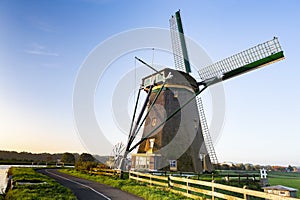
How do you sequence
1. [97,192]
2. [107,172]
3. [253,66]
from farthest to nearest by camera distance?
[107,172]
[253,66]
[97,192]

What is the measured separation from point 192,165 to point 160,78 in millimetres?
9039

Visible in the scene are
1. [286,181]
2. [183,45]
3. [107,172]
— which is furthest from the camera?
[286,181]

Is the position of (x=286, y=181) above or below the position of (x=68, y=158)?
below

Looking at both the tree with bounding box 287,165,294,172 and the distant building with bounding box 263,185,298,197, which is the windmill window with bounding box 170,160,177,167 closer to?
the distant building with bounding box 263,185,298,197

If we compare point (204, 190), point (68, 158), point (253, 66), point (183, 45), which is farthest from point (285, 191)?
point (68, 158)

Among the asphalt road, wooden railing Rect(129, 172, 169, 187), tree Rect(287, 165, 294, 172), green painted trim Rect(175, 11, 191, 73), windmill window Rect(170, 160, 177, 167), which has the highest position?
green painted trim Rect(175, 11, 191, 73)

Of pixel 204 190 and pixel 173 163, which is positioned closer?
pixel 204 190

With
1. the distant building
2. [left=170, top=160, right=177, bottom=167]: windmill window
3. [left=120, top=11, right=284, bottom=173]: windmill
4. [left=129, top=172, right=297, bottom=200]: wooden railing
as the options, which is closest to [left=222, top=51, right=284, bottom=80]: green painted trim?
[left=120, top=11, right=284, bottom=173]: windmill

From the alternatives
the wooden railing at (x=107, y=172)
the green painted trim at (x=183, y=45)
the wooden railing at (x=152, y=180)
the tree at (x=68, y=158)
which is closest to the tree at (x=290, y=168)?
the tree at (x=68, y=158)

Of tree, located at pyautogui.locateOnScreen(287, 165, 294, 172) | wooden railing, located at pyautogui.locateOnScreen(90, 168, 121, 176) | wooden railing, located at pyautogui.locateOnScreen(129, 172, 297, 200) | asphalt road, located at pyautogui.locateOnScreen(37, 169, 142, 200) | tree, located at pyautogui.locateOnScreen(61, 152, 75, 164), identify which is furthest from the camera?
tree, located at pyautogui.locateOnScreen(287, 165, 294, 172)

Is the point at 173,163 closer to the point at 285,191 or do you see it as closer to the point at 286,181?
the point at 285,191

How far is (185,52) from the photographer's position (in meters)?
27.0

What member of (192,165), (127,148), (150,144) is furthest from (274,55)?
(127,148)

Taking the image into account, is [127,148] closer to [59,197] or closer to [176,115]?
[176,115]
